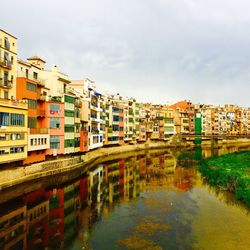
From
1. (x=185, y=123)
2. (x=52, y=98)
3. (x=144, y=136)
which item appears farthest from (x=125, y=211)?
(x=185, y=123)

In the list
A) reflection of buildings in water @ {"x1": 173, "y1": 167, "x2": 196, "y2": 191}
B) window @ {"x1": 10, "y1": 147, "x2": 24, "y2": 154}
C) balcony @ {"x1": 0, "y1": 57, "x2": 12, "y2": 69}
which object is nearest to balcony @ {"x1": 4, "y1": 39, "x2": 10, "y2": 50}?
balcony @ {"x1": 0, "y1": 57, "x2": 12, "y2": 69}

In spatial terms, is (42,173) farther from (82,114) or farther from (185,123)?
(185,123)

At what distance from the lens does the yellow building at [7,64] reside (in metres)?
48.3

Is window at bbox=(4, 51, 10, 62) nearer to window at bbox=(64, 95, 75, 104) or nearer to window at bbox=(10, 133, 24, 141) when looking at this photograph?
window at bbox=(10, 133, 24, 141)

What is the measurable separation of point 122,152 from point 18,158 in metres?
54.7

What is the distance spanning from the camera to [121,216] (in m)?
35.2

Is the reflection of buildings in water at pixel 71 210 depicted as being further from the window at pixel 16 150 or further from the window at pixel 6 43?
the window at pixel 6 43

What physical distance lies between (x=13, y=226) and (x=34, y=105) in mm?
28052

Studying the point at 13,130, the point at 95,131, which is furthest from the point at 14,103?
the point at 95,131

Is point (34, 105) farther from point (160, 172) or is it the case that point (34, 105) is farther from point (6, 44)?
point (160, 172)

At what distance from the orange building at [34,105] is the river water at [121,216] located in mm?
6975

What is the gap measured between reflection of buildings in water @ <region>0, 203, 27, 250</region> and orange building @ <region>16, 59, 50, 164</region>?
1559 cm

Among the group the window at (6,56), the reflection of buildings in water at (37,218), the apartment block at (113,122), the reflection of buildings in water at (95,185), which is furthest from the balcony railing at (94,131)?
the reflection of buildings in water at (37,218)

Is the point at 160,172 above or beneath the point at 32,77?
beneath
